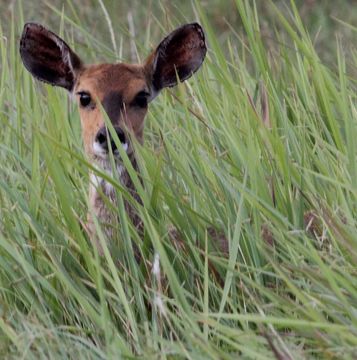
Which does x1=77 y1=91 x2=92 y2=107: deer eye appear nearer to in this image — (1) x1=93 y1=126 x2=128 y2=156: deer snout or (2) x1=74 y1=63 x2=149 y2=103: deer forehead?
(2) x1=74 y1=63 x2=149 y2=103: deer forehead

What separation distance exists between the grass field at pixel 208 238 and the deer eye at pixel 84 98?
0.38 feet

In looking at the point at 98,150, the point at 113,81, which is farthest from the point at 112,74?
the point at 98,150

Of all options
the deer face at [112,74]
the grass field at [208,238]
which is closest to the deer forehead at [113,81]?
the deer face at [112,74]

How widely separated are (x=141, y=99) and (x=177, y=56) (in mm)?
262

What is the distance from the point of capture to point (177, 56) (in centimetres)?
530

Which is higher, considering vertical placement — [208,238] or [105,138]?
[105,138]

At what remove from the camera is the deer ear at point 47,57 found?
5.22m

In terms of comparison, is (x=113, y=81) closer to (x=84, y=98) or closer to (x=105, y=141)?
(x=84, y=98)

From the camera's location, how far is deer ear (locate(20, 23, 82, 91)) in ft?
17.1

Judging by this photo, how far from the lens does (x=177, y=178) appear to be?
5.07m

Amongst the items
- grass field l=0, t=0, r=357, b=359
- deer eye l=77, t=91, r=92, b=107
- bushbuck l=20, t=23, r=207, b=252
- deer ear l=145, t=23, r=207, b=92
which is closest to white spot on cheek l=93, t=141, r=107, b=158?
bushbuck l=20, t=23, r=207, b=252

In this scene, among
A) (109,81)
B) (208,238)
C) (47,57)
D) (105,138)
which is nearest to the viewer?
(208,238)

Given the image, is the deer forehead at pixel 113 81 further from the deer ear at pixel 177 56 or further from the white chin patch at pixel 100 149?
the white chin patch at pixel 100 149

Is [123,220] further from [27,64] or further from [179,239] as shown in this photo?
[27,64]
